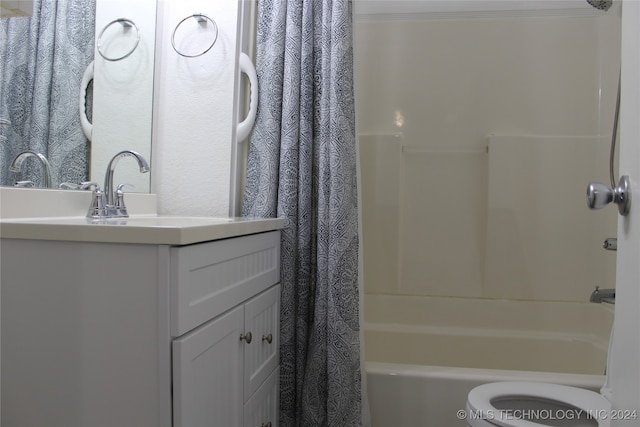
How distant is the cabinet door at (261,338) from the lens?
1329 mm

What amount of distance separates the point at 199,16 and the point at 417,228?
1390 millimetres

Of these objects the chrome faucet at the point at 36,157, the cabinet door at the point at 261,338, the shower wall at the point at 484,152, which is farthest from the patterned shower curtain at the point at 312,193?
the shower wall at the point at 484,152

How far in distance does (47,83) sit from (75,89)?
0.12 meters

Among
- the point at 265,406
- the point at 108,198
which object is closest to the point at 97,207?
the point at 108,198

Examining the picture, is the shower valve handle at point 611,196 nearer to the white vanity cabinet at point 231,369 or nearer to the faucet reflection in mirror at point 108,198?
the white vanity cabinet at point 231,369

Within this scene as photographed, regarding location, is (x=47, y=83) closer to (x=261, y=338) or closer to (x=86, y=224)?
(x=86, y=224)

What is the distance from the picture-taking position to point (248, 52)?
1.85 metres

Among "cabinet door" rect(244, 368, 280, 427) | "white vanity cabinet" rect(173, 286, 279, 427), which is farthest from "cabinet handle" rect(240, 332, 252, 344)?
"cabinet door" rect(244, 368, 280, 427)

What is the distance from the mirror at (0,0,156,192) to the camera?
125cm

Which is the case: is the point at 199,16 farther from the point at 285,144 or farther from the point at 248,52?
the point at 285,144

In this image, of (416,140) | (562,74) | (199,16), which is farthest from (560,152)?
(199,16)

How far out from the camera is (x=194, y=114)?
1.83 metres

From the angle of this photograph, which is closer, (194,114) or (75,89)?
(75,89)

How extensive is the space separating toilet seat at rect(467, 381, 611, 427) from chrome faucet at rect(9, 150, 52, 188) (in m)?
1.25
